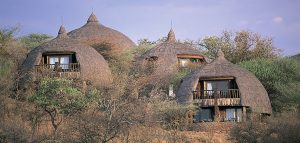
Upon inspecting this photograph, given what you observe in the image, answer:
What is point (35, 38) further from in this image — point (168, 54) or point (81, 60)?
point (81, 60)

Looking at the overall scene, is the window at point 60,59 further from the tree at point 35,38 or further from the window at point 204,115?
the tree at point 35,38

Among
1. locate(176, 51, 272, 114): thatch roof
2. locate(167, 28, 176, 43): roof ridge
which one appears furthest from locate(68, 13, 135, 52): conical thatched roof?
locate(176, 51, 272, 114): thatch roof

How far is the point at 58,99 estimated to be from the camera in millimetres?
24781

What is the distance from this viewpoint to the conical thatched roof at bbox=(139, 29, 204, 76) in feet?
Answer: 118

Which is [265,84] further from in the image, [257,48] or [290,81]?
[257,48]

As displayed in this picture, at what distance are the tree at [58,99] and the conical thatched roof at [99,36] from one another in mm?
13905

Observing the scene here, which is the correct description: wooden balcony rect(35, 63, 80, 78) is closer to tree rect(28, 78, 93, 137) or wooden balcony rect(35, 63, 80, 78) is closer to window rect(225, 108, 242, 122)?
tree rect(28, 78, 93, 137)

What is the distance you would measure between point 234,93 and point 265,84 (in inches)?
127

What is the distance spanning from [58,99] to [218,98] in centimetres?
980

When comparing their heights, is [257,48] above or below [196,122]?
above

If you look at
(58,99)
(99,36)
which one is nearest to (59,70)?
(58,99)

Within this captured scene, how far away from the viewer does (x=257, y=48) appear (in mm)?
41594

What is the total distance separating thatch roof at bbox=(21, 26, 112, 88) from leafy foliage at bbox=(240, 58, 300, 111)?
306 inches

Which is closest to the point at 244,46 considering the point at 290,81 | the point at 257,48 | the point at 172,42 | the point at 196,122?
the point at 257,48
